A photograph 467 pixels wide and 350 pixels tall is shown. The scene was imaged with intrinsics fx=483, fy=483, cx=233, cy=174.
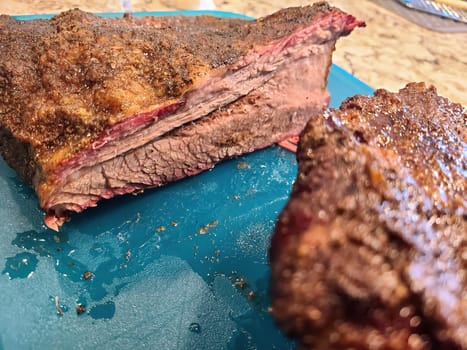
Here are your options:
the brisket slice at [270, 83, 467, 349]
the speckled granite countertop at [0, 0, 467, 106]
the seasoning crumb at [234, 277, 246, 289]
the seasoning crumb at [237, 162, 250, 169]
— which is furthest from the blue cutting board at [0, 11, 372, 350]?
the speckled granite countertop at [0, 0, 467, 106]

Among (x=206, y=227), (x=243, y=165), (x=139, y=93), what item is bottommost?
(x=206, y=227)

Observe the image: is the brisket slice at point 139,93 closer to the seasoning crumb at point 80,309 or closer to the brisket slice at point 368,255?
the seasoning crumb at point 80,309

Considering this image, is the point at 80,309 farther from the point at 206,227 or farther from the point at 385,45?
the point at 385,45

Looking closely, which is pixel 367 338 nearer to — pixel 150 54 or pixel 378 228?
pixel 378 228

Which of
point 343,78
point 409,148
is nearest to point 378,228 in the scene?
point 409,148

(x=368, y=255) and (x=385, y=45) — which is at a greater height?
(x=368, y=255)

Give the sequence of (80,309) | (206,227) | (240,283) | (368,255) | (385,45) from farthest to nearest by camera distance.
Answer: (385,45)
(206,227)
(240,283)
(80,309)
(368,255)

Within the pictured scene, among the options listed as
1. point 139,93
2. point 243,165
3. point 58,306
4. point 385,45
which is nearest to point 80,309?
point 58,306

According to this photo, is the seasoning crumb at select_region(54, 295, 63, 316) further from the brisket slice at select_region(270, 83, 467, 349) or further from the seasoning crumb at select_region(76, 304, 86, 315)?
the brisket slice at select_region(270, 83, 467, 349)
